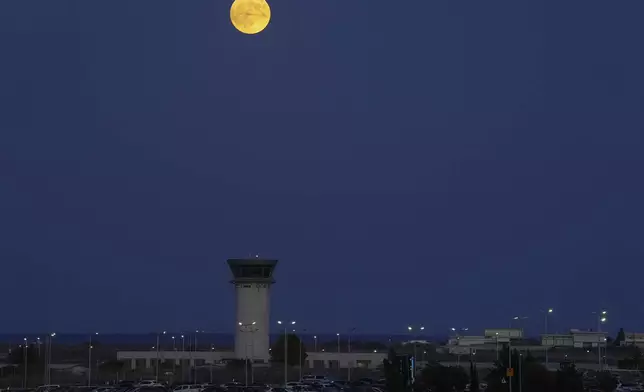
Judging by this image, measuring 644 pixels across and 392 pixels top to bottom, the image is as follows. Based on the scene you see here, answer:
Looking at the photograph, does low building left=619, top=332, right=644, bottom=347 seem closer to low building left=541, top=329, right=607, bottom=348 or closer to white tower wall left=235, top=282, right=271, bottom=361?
low building left=541, top=329, right=607, bottom=348

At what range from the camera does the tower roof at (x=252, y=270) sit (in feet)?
320

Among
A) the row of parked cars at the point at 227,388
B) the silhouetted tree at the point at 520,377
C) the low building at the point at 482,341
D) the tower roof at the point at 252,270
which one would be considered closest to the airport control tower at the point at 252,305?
the tower roof at the point at 252,270

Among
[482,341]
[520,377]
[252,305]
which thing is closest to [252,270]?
[252,305]

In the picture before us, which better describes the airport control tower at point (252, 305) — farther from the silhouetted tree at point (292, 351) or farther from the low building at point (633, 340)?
the low building at point (633, 340)

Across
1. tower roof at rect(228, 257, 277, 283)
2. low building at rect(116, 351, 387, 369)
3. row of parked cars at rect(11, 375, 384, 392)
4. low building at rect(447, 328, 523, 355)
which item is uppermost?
tower roof at rect(228, 257, 277, 283)

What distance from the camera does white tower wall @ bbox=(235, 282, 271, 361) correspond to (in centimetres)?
9725

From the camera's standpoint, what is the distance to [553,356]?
9619 centimetres

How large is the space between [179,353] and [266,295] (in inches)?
399

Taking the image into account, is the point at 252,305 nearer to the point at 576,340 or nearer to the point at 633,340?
the point at 576,340

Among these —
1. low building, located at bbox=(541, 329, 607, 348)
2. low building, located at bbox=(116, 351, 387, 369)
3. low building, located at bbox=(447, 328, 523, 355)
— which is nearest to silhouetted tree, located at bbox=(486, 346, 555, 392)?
low building, located at bbox=(116, 351, 387, 369)

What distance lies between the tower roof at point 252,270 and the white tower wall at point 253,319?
0.55 meters

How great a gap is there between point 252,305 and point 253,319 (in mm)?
1363

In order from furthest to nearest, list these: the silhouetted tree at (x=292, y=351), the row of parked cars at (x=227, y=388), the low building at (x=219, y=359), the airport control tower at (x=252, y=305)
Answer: the airport control tower at (x=252, y=305) < the low building at (x=219, y=359) < the silhouetted tree at (x=292, y=351) < the row of parked cars at (x=227, y=388)

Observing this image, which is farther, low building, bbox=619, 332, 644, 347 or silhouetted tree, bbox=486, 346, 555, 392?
low building, bbox=619, 332, 644, 347
